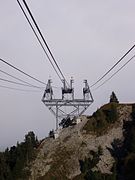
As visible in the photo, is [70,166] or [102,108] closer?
[70,166]

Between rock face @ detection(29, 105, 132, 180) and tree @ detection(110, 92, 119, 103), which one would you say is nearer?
rock face @ detection(29, 105, 132, 180)

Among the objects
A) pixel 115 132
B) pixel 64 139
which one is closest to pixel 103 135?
pixel 115 132

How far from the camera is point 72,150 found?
92312mm

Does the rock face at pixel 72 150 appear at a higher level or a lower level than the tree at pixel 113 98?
lower

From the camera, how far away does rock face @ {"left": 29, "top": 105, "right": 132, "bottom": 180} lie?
3345 inches

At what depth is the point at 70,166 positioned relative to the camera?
86.6 m

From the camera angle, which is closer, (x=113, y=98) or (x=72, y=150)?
(x=72, y=150)

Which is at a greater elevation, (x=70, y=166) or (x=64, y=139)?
(x=64, y=139)

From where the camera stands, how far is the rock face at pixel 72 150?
84969 mm

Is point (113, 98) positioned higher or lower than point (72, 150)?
higher

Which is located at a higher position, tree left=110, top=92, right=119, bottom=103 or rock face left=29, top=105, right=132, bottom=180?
tree left=110, top=92, right=119, bottom=103

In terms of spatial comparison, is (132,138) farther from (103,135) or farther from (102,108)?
(102,108)

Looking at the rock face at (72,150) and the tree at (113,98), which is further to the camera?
the tree at (113,98)

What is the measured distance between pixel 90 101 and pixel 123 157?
40.6ft
